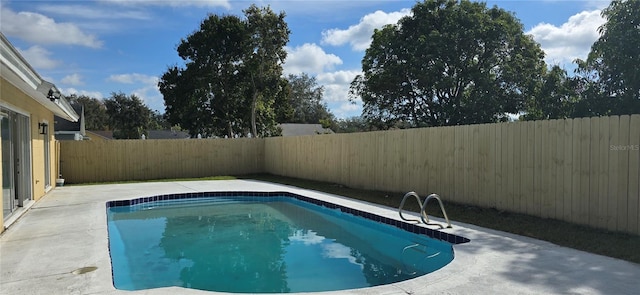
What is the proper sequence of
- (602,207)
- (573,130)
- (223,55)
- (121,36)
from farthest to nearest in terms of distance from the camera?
(223,55) < (121,36) < (573,130) < (602,207)

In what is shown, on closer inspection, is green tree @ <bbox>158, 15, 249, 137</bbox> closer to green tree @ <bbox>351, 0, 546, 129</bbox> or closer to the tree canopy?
the tree canopy

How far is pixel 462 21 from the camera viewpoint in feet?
63.4

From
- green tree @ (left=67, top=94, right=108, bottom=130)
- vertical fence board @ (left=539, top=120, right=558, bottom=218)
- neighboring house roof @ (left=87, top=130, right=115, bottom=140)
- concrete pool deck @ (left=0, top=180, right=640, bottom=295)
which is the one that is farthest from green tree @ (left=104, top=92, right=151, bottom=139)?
vertical fence board @ (left=539, top=120, right=558, bottom=218)

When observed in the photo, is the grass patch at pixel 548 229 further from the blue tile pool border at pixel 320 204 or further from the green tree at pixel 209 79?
the green tree at pixel 209 79

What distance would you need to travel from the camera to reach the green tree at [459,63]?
1908 centimetres

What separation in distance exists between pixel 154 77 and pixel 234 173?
12904 mm

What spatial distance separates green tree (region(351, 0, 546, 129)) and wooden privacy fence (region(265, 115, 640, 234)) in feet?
30.6

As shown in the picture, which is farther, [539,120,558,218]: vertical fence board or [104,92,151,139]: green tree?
[104,92,151,139]: green tree

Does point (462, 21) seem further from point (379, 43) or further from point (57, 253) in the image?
point (57, 253)

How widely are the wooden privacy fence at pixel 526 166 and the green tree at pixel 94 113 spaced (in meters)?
45.9

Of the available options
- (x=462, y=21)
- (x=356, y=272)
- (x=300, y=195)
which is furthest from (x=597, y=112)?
(x=462, y=21)

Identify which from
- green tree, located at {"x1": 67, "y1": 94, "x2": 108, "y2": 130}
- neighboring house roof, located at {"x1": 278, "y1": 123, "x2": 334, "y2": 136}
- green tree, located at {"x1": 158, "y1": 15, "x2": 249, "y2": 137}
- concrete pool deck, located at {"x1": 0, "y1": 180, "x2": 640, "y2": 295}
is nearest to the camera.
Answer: concrete pool deck, located at {"x1": 0, "y1": 180, "x2": 640, "y2": 295}

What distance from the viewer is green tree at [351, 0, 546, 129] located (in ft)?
62.6

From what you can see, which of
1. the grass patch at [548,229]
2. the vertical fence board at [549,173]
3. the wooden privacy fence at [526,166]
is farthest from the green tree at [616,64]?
the grass patch at [548,229]
